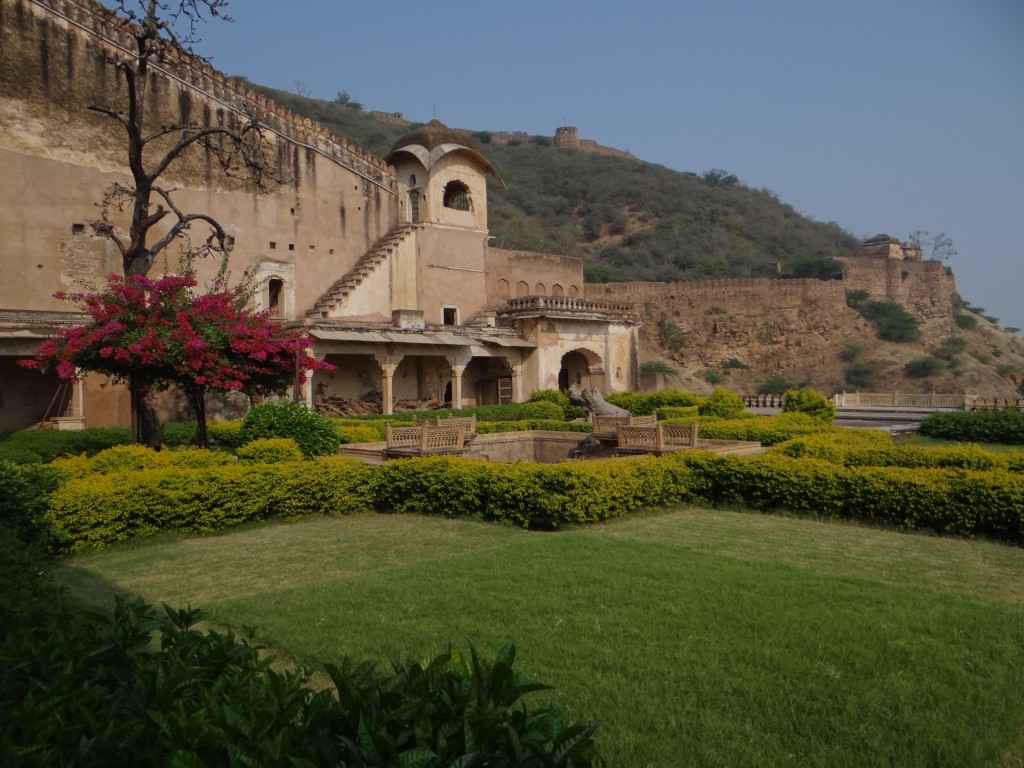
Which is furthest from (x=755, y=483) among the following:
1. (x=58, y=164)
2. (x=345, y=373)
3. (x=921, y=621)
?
(x=58, y=164)

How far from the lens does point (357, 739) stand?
2.29 m

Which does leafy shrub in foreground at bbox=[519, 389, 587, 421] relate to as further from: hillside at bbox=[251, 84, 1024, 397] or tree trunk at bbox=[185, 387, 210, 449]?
Answer: hillside at bbox=[251, 84, 1024, 397]

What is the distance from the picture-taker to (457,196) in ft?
98.1

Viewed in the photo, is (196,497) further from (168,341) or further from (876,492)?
(876,492)

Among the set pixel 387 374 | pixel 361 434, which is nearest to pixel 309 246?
pixel 387 374

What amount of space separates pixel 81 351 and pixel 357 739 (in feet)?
35.2

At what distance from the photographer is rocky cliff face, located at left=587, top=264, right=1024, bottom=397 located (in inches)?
1817

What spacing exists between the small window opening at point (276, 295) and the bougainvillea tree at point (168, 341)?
12.4 metres

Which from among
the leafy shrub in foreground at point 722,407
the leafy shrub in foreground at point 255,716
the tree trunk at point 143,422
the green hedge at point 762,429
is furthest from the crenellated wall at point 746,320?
the leafy shrub in foreground at point 255,716

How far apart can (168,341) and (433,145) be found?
19034 millimetres

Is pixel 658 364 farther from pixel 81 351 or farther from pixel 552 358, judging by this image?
pixel 81 351

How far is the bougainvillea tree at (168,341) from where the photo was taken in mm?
11062

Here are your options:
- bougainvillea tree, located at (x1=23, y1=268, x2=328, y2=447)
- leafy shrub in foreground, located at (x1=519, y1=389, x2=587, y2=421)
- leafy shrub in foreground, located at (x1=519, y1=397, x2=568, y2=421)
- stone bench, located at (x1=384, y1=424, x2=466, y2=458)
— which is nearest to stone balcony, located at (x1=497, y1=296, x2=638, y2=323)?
leafy shrub in foreground, located at (x1=519, y1=389, x2=587, y2=421)

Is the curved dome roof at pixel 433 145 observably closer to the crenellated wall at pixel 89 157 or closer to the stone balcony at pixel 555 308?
the crenellated wall at pixel 89 157
